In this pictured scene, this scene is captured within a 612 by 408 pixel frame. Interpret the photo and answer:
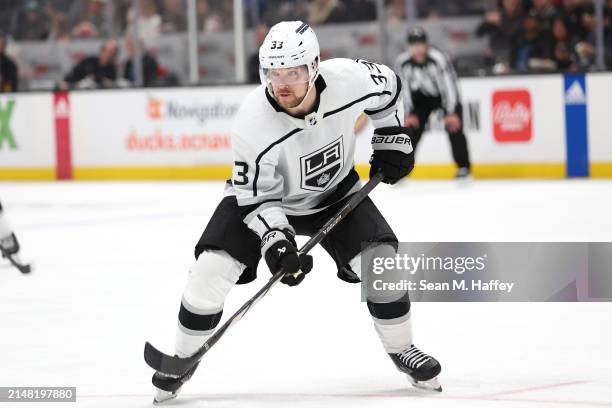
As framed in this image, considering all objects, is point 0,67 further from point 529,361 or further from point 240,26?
point 529,361

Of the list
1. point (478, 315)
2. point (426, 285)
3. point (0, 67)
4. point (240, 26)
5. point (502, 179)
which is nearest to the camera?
point (426, 285)

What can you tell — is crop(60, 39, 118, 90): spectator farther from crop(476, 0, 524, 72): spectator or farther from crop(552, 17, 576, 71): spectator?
crop(552, 17, 576, 71): spectator

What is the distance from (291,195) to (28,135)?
28.9 ft

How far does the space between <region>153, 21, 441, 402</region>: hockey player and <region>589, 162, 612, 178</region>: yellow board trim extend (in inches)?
265

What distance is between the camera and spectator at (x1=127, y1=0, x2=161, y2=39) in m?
→ 11.8

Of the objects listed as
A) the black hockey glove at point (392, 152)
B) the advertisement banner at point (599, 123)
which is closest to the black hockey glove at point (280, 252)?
the black hockey glove at point (392, 152)

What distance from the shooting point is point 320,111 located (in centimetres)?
352

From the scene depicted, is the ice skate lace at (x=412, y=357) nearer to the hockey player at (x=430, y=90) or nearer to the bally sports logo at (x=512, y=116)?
the hockey player at (x=430, y=90)

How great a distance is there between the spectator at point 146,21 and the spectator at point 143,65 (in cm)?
9

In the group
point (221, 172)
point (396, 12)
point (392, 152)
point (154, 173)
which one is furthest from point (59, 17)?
point (392, 152)

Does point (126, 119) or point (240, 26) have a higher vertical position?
point (240, 26)

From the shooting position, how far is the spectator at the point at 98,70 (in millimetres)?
11914

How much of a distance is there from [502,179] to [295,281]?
726cm

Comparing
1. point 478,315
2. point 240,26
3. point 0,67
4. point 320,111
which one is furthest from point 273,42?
point 0,67
